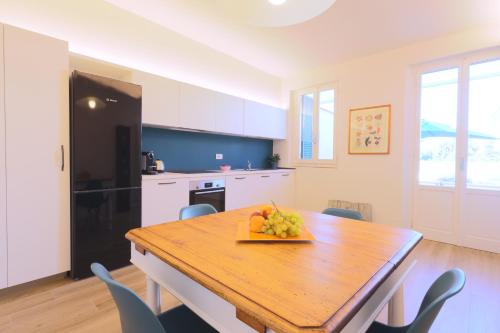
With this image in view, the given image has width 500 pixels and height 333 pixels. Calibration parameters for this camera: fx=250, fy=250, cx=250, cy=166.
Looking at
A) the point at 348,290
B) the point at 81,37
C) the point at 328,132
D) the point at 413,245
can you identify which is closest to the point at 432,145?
the point at 328,132

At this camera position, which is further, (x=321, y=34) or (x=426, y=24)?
(x=321, y=34)

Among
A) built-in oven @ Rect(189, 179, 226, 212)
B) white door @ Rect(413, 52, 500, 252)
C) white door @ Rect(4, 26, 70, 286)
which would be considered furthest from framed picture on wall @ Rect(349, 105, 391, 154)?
white door @ Rect(4, 26, 70, 286)

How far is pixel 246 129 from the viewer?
3986 millimetres

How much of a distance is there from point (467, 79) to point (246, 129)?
297 centimetres

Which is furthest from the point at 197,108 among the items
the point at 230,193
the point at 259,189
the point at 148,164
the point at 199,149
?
the point at 259,189

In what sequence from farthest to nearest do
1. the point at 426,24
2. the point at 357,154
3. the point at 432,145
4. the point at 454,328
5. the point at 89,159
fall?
the point at 357,154, the point at 432,145, the point at 426,24, the point at 89,159, the point at 454,328

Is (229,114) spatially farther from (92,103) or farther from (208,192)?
(92,103)

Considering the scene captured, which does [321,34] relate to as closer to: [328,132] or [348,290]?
[328,132]

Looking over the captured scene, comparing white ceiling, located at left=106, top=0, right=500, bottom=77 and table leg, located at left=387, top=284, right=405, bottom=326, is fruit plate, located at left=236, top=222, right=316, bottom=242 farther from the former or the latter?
white ceiling, located at left=106, top=0, right=500, bottom=77

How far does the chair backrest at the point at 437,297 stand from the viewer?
0.72 meters

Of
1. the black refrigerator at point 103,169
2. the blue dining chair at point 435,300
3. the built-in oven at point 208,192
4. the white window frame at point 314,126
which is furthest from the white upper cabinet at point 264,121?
the blue dining chair at point 435,300

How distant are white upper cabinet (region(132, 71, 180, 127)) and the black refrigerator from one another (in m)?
0.23

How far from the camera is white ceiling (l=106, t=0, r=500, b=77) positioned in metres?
2.59

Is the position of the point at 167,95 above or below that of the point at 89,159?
above
